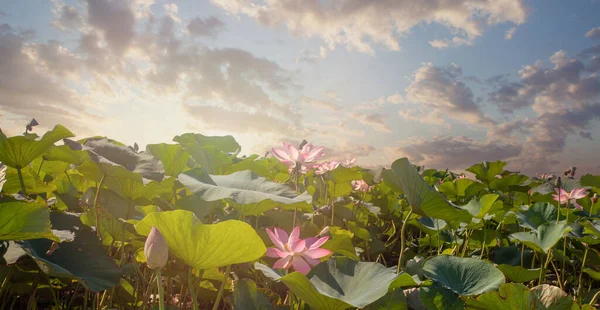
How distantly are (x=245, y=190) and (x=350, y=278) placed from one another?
1.35ft

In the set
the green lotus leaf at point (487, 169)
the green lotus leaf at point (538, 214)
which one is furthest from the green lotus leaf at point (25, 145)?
the green lotus leaf at point (487, 169)

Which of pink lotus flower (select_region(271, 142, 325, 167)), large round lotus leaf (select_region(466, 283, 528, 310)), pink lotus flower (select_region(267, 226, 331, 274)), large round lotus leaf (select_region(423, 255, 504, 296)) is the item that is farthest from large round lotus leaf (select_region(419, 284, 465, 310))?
pink lotus flower (select_region(271, 142, 325, 167))

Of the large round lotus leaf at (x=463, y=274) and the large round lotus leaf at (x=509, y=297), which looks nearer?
the large round lotus leaf at (x=509, y=297)

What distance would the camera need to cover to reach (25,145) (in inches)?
48.1

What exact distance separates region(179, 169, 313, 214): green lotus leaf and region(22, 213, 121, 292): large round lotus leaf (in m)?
0.35

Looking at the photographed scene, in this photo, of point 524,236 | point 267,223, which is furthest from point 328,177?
point 524,236

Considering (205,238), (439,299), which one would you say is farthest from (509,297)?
(205,238)

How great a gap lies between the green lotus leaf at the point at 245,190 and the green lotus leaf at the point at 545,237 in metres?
1.15

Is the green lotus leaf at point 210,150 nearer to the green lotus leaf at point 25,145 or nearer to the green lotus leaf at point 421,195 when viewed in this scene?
the green lotus leaf at point 25,145

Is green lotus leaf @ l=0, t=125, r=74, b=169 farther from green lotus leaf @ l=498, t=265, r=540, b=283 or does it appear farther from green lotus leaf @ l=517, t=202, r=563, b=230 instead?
green lotus leaf @ l=517, t=202, r=563, b=230

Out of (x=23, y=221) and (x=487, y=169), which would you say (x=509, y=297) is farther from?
(x=487, y=169)

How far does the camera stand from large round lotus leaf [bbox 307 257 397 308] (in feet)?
3.05

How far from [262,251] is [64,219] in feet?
2.59

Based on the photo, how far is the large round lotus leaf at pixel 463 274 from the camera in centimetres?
127
